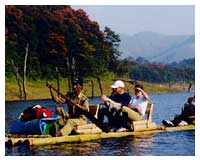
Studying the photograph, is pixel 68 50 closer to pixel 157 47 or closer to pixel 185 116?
pixel 157 47

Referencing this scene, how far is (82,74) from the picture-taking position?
1572 cm

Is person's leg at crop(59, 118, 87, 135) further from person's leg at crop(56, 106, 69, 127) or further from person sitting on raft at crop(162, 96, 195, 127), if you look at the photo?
person sitting on raft at crop(162, 96, 195, 127)

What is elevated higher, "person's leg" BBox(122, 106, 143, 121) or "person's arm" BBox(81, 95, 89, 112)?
"person's arm" BBox(81, 95, 89, 112)

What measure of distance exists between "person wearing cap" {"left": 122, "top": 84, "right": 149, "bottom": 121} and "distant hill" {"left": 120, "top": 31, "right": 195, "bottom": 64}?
1.65 ft

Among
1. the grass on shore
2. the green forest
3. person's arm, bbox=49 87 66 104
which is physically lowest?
person's arm, bbox=49 87 66 104

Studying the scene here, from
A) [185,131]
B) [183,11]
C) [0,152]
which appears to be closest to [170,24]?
[183,11]

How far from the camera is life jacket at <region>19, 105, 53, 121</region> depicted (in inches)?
599

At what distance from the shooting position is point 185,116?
51.9ft

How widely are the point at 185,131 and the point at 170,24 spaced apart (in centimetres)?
163

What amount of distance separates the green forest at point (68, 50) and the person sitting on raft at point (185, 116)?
14.4 inches

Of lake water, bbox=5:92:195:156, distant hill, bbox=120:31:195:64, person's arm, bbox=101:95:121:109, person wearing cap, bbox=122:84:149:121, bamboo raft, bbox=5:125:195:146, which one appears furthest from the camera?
person wearing cap, bbox=122:84:149:121

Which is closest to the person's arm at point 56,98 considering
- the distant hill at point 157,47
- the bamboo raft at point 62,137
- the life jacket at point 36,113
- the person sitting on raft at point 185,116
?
the life jacket at point 36,113

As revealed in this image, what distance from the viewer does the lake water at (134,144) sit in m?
14.6

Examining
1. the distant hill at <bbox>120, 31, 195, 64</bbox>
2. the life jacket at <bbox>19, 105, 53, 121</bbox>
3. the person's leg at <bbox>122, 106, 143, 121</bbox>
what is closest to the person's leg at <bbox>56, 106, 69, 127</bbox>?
the life jacket at <bbox>19, 105, 53, 121</bbox>
